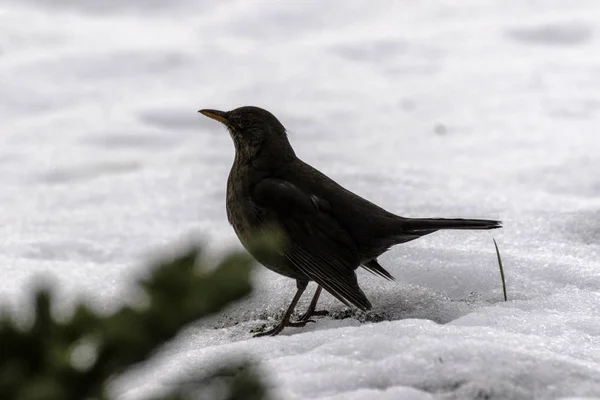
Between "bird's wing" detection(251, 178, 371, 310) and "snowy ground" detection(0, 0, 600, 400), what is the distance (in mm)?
247

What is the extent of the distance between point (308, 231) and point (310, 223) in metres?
0.05

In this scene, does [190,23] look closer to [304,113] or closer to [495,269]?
[304,113]

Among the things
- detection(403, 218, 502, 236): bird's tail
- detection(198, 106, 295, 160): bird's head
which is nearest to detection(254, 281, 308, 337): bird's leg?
detection(403, 218, 502, 236): bird's tail

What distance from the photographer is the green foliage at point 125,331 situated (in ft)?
4.72

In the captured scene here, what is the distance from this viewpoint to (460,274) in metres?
4.35

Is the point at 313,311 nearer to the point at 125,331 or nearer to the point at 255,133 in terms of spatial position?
the point at 255,133

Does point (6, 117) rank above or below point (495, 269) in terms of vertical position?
above

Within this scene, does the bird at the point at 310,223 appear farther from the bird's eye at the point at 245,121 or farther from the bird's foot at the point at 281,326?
the bird's eye at the point at 245,121

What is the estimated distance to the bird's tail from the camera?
4242 mm

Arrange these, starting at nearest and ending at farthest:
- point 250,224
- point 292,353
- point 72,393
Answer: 1. point 72,393
2. point 292,353
3. point 250,224

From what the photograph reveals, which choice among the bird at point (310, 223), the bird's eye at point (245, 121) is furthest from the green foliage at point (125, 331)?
the bird's eye at point (245, 121)

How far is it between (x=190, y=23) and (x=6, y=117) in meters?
2.90

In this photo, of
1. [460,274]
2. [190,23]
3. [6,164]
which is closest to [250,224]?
[460,274]

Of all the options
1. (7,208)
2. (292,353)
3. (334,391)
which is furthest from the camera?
(7,208)
